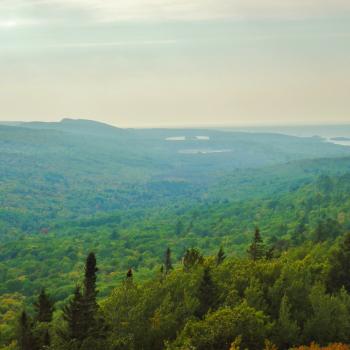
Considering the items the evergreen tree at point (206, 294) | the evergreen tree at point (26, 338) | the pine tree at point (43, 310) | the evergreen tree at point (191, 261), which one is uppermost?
the evergreen tree at point (206, 294)

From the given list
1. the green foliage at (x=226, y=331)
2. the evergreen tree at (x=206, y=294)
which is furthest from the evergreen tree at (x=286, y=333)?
→ the evergreen tree at (x=206, y=294)

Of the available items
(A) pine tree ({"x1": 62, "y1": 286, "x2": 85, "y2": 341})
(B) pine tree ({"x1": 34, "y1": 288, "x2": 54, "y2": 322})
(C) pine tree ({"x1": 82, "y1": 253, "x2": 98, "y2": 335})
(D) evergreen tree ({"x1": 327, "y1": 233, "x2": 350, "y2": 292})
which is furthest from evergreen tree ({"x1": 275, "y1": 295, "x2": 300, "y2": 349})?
(B) pine tree ({"x1": 34, "y1": 288, "x2": 54, "y2": 322})

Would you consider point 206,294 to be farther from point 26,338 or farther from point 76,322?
point 26,338

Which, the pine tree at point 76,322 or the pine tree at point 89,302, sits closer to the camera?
the pine tree at point 76,322

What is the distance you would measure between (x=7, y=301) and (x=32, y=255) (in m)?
55.1

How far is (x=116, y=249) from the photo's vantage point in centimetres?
18912

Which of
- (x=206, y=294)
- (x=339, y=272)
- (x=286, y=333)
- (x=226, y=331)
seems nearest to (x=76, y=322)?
(x=226, y=331)

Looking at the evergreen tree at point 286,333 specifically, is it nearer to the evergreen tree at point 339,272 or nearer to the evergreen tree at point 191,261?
the evergreen tree at point 339,272

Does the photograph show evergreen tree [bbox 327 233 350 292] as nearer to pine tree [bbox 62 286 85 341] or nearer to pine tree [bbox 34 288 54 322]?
pine tree [bbox 62 286 85 341]

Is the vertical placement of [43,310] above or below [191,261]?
below

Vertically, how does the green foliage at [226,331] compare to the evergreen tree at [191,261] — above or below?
above

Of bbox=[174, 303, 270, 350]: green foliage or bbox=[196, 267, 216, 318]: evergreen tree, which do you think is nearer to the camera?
bbox=[174, 303, 270, 350]: green foliage

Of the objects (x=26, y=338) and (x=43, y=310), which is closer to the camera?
(x=26, y=338)

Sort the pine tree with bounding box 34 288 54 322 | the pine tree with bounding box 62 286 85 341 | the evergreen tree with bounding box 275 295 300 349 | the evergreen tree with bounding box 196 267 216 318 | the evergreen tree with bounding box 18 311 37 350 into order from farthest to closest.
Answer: the pine tree with bounding box 34 288 54 322 < the evergreen tree with bounding box 196 267 216 318 < the evergreen tree with bounding box 18 311 37 350 < the evergreen tree with bounding box 275 295 300 349 < the pine tree with bounding box 62 286 85 341
